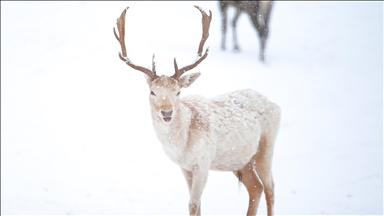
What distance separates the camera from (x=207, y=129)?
19.4 feet

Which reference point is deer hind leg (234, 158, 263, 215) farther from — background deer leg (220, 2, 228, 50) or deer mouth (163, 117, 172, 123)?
background deer leg (220, 2, 228, 50)

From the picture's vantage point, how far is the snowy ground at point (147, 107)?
8.81m

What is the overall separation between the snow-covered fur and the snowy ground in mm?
1911

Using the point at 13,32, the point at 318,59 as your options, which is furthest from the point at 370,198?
the point at 13,32

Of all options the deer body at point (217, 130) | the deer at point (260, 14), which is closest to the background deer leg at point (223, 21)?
the deer at point (260, 14)

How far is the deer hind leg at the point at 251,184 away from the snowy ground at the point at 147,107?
129 cm

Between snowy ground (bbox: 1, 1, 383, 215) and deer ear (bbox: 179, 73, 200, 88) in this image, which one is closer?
deer ear (bbox: 179, 73, 200, 88)

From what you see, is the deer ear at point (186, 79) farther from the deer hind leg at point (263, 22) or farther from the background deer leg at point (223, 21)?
the background deer leg at point (223, 21)

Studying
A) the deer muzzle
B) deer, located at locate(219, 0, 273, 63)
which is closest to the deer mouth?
the deer muzzle

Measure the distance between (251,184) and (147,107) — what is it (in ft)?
20.5

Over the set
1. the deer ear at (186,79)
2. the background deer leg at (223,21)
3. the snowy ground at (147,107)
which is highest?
the background deer leg at (223,21)

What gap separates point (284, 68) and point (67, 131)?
254 inches

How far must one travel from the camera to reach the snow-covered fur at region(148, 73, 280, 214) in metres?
5.65

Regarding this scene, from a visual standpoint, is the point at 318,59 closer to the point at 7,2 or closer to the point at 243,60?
the point at 243,60
